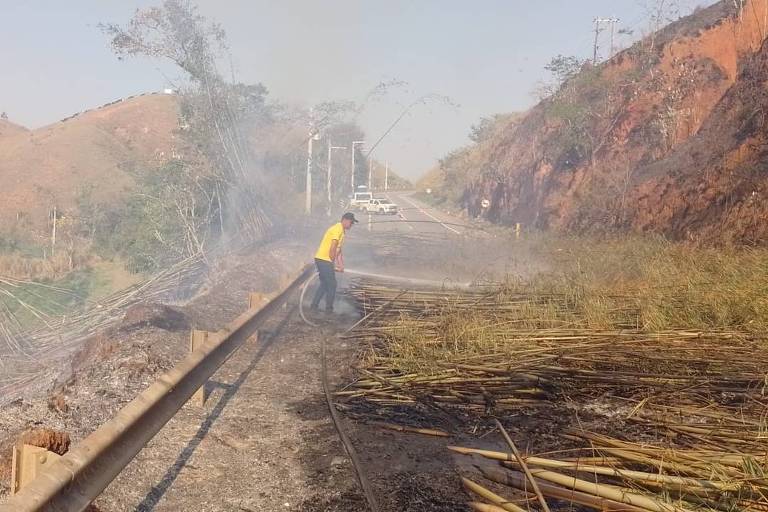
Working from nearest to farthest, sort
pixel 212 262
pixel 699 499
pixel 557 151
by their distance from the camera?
pixel 699 499
pixel 212 262
pixel 557 151

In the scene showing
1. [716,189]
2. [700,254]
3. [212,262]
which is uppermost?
[716,189]

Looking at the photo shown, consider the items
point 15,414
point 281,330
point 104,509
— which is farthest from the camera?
point 281,330

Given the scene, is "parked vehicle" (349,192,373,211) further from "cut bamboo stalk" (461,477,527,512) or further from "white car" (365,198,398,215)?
"cut bamboo stalk" (461,477,527,512)

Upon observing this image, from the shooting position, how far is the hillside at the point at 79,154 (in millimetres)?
49125

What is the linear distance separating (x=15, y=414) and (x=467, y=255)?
1570 cm

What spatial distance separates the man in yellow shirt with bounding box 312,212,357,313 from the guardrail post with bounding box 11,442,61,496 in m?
7.53

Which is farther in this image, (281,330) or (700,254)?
(700,254)

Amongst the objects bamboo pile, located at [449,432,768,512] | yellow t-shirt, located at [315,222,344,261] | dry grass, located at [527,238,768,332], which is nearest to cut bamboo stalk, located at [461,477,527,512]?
bamboo pile, located at [449,432,768,512]

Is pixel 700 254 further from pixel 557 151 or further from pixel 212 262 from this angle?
pixel 557 151

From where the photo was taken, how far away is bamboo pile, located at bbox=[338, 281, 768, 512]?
349 centimetres

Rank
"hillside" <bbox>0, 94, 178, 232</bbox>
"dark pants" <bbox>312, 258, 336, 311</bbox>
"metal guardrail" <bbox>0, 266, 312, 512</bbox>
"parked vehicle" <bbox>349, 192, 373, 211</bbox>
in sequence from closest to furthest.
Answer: "metal guardrail" <bbox>0, 266, 312, 512</bbox>
"dark pants" <bbox>312, 258, 336, 311</bbox>
"parked vehicle" <bbox>349, 192, 373, 211</bbox>
"hillside" <bbox>0, 94, 178, 232</bbox>

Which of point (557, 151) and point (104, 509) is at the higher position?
point (557, 151)

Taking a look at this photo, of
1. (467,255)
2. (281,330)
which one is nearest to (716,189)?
(467,255)

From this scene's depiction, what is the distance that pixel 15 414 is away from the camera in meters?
5.28
